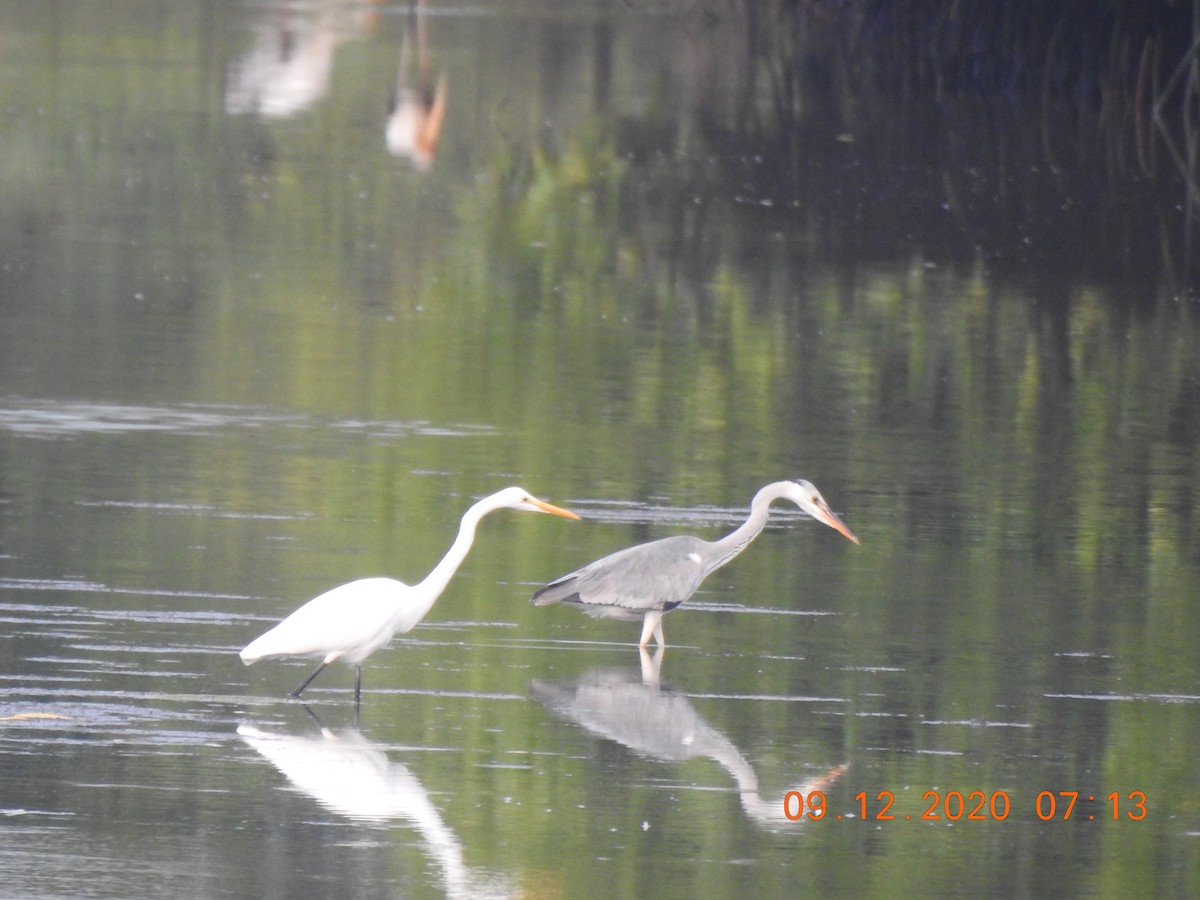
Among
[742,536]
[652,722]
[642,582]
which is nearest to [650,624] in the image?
[642,582]

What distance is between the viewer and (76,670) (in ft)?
29.9

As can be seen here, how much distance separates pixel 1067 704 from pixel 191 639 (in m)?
3.18

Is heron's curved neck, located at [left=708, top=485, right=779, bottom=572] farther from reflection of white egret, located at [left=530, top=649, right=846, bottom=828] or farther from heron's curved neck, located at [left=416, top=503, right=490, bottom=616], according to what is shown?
heron's curved neck, located at [left=416, top=503, right=490, bottom=616]

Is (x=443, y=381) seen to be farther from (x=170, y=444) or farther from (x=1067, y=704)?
(x=1067, y=704)

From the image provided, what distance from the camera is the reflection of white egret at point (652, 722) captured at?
8188mm

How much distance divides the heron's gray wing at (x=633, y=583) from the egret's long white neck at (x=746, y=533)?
17 centimetres

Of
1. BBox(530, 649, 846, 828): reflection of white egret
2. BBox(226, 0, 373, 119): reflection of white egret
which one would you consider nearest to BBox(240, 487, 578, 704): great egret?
BBox(530, 649, 846, 828): reflection of white egret

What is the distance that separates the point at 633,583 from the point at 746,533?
723 millimetres

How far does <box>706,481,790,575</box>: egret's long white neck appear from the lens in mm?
10188

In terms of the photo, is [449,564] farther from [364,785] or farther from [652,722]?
[364,785]
